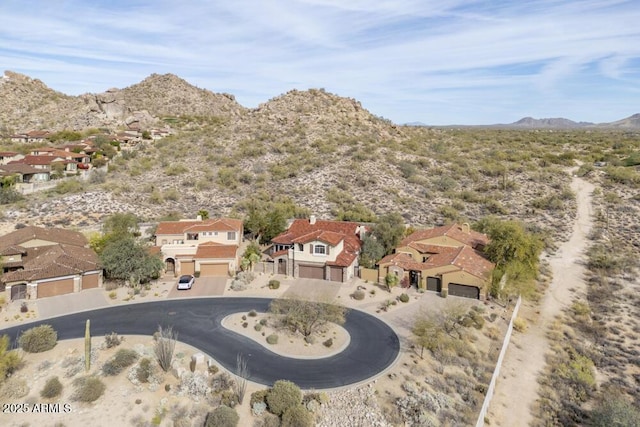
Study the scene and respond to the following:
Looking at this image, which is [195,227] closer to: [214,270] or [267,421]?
[214,270]

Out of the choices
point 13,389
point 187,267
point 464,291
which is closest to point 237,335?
point 13,389

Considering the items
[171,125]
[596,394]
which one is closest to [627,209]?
[596,394]

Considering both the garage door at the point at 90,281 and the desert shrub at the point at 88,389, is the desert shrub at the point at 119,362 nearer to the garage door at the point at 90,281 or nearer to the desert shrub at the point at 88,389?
the desert shrub at the point at 88,389

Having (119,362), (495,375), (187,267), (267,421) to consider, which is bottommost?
(267,421)

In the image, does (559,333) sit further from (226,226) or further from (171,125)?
(171,125)

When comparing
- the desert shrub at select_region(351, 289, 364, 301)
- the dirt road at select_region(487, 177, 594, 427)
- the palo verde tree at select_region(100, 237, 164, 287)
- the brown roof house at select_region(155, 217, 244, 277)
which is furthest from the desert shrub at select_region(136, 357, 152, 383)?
the dirt road at select_region(487, 177, 594, 427)

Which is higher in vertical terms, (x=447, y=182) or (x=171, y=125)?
(x=171, y=125)
